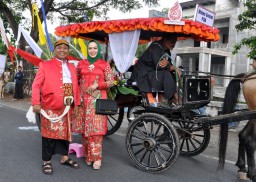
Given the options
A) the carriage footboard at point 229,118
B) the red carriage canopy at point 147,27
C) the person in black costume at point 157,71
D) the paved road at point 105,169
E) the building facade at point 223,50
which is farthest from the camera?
the building facade at point 223,50

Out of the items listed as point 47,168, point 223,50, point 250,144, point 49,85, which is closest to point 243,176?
point 250,144

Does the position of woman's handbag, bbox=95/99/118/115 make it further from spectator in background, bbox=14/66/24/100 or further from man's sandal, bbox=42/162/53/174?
spectator in background, bbox=14/66/24/100

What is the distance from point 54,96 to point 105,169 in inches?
51.1

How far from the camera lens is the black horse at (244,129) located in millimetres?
4062

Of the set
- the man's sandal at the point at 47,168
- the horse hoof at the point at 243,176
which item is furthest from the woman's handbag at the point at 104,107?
the horse hoof at the point at 243,176

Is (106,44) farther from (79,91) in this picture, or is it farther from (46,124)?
Answer: (46,124)

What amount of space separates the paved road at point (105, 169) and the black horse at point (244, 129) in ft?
0.84

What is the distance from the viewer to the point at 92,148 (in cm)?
434

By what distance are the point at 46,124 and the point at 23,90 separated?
478 inches

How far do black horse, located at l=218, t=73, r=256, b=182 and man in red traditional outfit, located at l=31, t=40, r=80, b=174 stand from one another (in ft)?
6.85

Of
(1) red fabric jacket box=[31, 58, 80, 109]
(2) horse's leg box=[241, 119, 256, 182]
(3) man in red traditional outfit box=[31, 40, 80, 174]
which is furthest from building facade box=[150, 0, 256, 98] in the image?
(1) red fabric jacket box=[31, 58, 80, 109]

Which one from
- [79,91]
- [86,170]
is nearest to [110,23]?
[79,91]

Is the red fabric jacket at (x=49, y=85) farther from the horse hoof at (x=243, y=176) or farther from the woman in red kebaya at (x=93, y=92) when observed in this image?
the horse hoof at (x=243, y=176)

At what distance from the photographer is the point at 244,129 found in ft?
13.9
